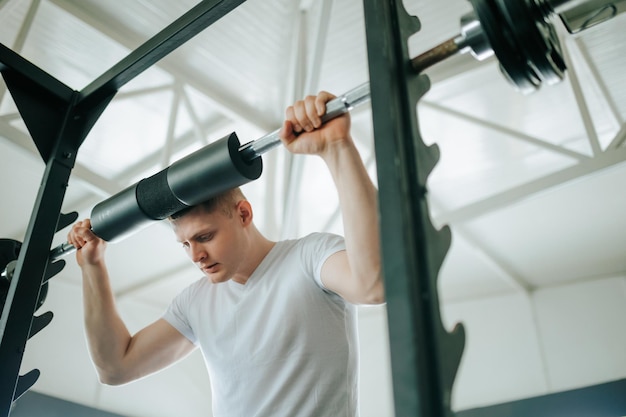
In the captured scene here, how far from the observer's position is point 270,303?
134 cm

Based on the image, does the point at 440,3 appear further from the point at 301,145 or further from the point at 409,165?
the point at 409,165

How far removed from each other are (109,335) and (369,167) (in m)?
3.25

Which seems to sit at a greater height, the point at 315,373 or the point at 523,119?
the point at 523,119

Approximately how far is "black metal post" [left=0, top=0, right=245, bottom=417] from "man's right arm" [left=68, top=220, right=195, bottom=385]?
0.33 ft

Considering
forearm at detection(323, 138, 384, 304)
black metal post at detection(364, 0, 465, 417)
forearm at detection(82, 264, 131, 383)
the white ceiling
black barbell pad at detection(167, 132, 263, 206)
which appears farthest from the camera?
the white ceiling

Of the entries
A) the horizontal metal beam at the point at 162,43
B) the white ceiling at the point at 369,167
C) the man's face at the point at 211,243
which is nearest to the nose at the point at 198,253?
the man's face at the point at 211,243

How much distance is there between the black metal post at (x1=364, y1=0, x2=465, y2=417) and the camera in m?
0.60

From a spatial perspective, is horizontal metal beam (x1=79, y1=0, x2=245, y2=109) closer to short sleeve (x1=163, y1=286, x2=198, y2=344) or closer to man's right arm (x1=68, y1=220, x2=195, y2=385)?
man's right arm (x1=68, y1=220, x2=195, y2=385)

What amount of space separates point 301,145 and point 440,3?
3085 millimetres

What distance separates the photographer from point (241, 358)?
133 cm

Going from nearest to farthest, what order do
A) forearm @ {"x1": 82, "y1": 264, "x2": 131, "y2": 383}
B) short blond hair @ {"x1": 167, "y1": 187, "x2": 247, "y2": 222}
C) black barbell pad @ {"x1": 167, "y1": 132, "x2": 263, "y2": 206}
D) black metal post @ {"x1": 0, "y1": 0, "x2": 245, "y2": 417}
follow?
black barbell pad @ {"x1": 167, "y1": 132, "x2": 263, "y2": 206} → black metal post @ {"x1": 0, "y1": 0, "x2": 245, "y2": 417} → short blond hair @ {"x1": 167, "y1": 187, "x2": 247, "y2": 222} → forearm @ {"x1": 82, "y1": 264, "x2": 131, "y2": 383}

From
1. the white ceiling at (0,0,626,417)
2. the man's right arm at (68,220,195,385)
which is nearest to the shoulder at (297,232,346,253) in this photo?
the man's right arm at (68,220,195,385)

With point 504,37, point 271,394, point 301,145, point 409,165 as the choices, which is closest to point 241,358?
point 271,394

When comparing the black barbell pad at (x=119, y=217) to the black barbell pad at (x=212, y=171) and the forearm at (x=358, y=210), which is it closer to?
the black barbell pad at (x=212, y=171)
